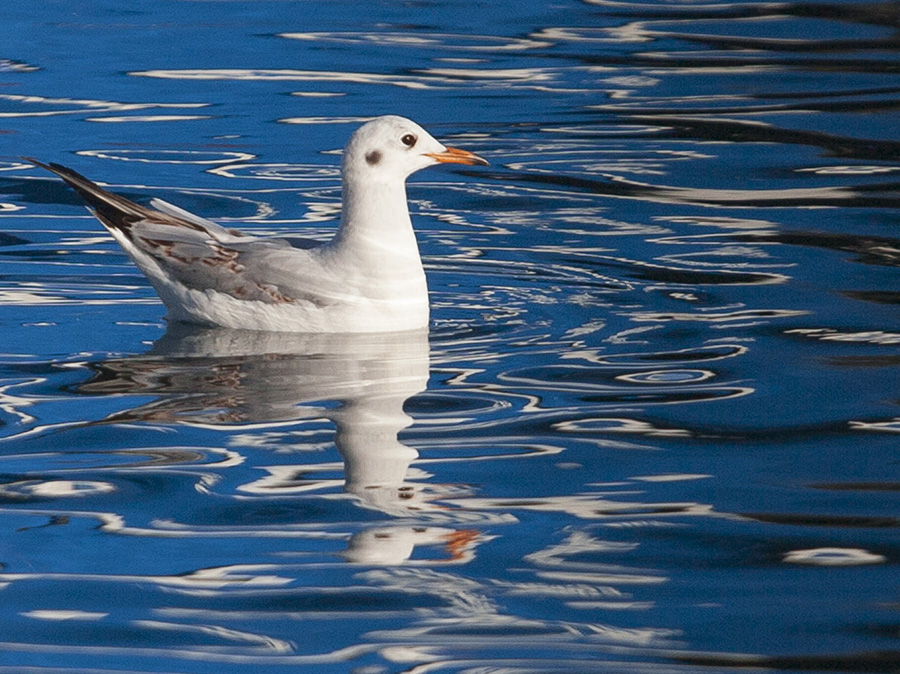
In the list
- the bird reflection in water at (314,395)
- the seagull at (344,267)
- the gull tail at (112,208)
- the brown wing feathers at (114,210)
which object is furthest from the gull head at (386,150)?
the gull tail at (112,208)

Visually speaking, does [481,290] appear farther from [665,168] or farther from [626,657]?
[626,657]

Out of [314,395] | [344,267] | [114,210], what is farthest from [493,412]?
[114,210]

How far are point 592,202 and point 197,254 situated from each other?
13.3ft

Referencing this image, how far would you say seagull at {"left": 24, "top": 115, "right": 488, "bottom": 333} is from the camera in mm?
8539

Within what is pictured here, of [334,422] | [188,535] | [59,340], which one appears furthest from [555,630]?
[59,340]

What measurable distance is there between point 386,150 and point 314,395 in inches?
61.4

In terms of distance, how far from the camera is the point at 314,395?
770 cm

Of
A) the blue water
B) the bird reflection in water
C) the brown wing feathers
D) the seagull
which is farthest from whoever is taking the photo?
the brown wing feathers

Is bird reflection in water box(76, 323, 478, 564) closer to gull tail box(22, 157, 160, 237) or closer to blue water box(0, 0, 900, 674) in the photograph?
blue water box(0, 0, 900, 674)

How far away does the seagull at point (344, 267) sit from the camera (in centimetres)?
854

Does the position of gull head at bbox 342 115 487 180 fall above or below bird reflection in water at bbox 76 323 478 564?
above

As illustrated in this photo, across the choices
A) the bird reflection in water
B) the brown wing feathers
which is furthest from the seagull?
the brown wing feathers

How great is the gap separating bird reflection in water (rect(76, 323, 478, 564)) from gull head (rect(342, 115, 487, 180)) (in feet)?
2.73

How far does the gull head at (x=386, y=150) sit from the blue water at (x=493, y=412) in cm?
85
